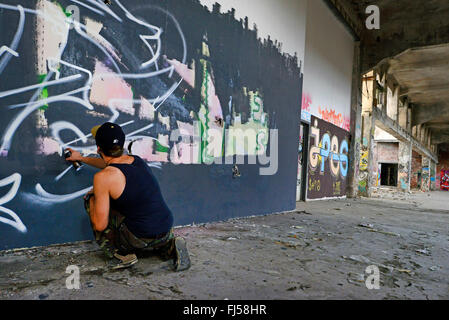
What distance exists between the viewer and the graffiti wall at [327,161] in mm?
8539

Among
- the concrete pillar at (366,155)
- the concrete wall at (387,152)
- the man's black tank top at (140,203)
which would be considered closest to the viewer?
the man's black tank top at (140,203)

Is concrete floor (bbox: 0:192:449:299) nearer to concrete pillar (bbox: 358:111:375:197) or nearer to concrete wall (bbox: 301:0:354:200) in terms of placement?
concrete wall (bbox: 301:0:354:200)

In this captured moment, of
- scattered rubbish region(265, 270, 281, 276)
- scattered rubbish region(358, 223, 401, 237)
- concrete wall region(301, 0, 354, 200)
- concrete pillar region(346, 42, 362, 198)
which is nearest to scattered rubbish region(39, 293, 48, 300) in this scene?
scattered rubbish region(265, 270, 281, 276)

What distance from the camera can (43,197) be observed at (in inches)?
107

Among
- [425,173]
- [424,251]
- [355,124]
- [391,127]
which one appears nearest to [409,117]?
[391,127]

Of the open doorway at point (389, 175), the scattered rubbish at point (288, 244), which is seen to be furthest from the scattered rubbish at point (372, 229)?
the open doorway at point (389, 175)

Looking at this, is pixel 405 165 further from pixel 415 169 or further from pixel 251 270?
pixel 251 270

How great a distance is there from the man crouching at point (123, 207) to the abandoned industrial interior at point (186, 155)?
0.17 meters

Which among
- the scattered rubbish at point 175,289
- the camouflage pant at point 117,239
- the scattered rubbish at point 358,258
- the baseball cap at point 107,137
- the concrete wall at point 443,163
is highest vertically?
the concrete wall at point 443,163

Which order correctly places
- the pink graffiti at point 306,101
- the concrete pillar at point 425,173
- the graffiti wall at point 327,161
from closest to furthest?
1. the pink graffiti at point 306,101
2. the graffiti wall at point 327,161
3. the concrete pillar at point 425,173

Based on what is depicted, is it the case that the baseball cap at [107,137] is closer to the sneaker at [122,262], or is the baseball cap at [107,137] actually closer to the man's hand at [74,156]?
the man's hand at [74,156]
